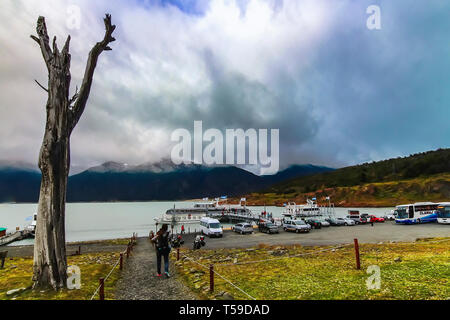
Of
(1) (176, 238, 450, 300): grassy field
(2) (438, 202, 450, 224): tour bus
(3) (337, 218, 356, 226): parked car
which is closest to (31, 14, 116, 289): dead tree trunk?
(1) (176, 238, 450, 300): grassy field

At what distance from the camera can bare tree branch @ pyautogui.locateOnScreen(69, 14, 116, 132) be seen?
13306 mm

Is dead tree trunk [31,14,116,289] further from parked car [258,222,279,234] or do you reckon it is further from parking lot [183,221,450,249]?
parked car [258,222,279,234]

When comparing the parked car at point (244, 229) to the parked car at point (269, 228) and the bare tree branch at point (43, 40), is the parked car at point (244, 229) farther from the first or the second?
the bare tree branch at point (43, 40)

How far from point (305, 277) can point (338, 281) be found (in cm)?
172

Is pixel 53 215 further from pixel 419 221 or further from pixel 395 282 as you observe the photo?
pixel 419 221

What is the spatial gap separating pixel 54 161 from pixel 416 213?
189 ft

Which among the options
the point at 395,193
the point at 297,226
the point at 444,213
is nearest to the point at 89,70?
the point at 297,226

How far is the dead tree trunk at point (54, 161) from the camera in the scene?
11484mm

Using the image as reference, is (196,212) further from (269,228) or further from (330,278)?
(330,278)

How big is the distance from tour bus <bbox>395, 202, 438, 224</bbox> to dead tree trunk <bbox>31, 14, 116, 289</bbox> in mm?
54896

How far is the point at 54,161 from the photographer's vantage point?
39.1 feet

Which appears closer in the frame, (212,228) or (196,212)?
(212,228)

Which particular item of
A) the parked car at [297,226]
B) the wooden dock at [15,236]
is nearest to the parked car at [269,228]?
Answer: the parked car at [297,226]
